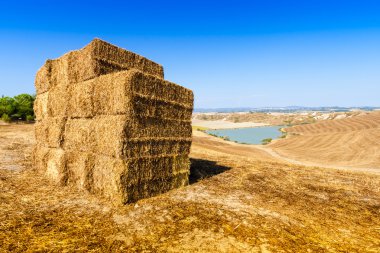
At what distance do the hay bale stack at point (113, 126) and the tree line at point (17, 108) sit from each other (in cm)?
3740

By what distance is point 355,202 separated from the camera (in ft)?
26.1

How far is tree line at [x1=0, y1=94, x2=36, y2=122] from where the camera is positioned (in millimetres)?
39947

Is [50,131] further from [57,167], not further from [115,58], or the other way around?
[115,58]

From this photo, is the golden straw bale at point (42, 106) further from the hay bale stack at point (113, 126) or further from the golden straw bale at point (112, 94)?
the golden straw bale at point (112, 94)

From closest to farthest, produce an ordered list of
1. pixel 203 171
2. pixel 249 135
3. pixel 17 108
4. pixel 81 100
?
pixel 81 100 → pixel 203 171 → pixel 17 108 → pixel 249 135

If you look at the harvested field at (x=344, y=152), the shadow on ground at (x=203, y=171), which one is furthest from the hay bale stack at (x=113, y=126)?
the harvested field at (x=344, y=152)

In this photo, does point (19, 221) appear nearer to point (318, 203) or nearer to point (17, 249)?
point (17, 249)

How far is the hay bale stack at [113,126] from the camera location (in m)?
6.91

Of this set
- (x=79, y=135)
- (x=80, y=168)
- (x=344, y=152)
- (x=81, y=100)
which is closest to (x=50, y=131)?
(x=79, y=135)

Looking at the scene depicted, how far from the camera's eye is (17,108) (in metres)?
41.0

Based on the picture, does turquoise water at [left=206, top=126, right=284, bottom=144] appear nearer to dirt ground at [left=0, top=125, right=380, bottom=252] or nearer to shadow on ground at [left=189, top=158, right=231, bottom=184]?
shadow on ground at [left=189, top=158, right=231, bottom=184]

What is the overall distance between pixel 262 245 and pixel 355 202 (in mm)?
4901

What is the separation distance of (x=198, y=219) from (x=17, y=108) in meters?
45.3

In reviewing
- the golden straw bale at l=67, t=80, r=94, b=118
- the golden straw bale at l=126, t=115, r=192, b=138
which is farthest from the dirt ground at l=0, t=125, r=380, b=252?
the golden straw bale at l=67, t=80, r=94, b=118
